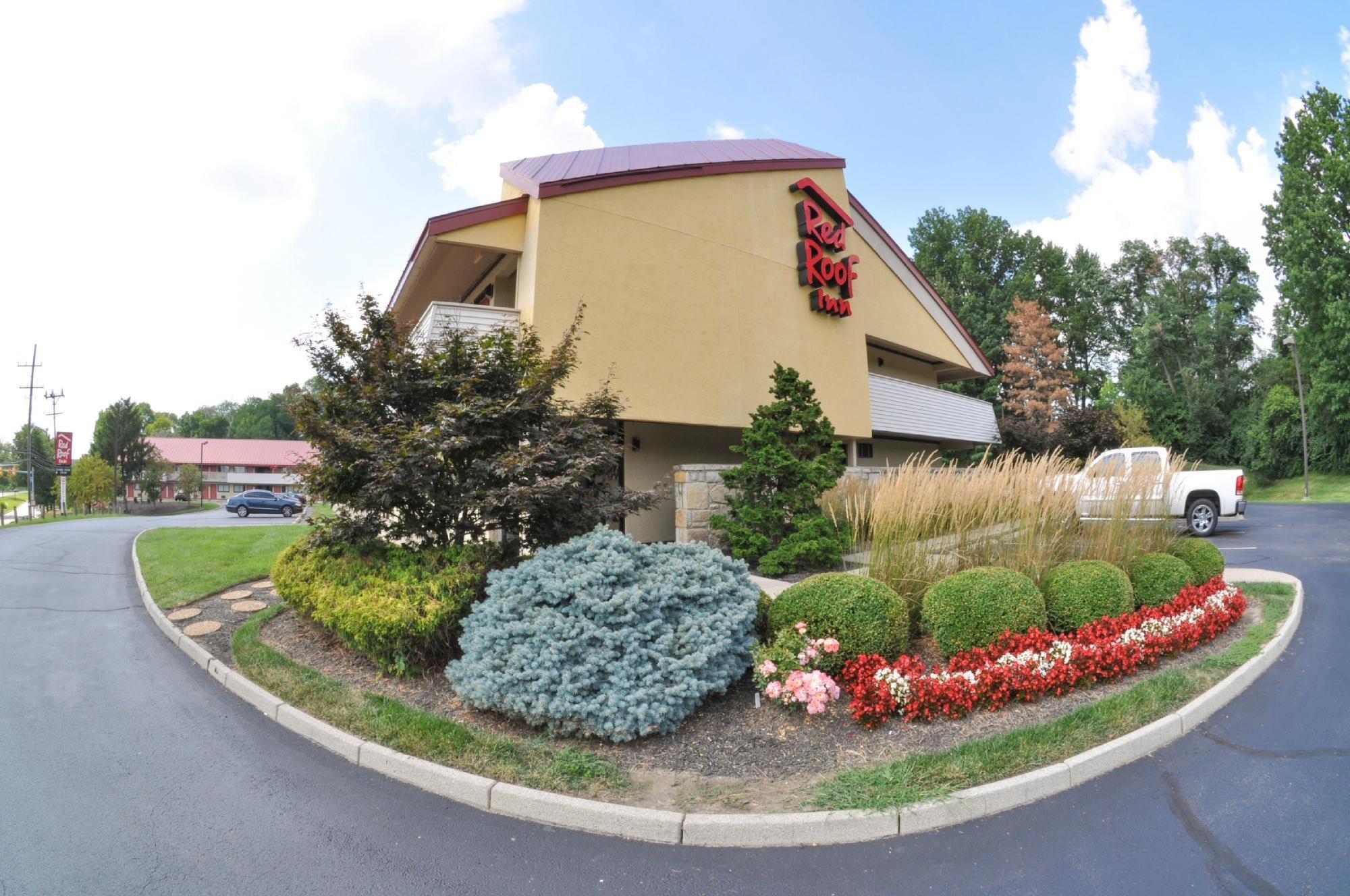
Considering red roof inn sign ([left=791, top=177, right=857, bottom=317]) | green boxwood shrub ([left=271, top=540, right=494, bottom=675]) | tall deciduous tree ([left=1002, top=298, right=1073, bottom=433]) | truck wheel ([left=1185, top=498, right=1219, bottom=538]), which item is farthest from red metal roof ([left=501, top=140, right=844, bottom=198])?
tall deciduous tree ([left=1002, top=298, right=1073, bottom=433])

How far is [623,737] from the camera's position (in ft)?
13.2

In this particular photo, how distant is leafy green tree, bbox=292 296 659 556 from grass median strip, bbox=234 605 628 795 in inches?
64.8

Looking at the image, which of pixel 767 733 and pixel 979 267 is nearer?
pixel 767 733

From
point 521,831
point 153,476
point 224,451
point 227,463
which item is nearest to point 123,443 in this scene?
point 153,476

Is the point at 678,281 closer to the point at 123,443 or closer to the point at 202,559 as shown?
the point at 202,559

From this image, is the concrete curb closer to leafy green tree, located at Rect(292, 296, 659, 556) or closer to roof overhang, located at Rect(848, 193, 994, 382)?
leafy green tree, located at Rect(292, 296, 659, 556)

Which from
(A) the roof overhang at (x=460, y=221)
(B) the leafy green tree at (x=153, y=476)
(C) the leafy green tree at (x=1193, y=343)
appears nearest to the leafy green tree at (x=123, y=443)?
(B) the leafy green tree at (x=153, y=476)

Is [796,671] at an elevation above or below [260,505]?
above

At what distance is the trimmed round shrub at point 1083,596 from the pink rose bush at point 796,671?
2301 mm

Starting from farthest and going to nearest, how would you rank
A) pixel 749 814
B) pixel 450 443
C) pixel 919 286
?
pixel 919 286
pixel 450 443
pixel 749 814

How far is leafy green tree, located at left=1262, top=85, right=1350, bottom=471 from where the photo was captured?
2691 cm

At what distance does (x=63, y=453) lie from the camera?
36.0m

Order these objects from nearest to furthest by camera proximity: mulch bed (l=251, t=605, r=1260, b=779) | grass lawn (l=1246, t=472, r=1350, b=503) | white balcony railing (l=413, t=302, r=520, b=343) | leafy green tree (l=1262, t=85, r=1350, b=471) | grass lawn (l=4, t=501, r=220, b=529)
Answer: mulch bed (l=251, t=605, r=1260, b=779), white balcony railing (l=413, t=302, r=520, b=343), leafy green tree (l=1262, t=85, r=1350, b=471), grass lawn (l=1246, t=472, r=1350, b=503), grass lawn (l=4, t=501, r=220, b=529)

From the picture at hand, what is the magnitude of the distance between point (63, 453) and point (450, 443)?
44103 mm
